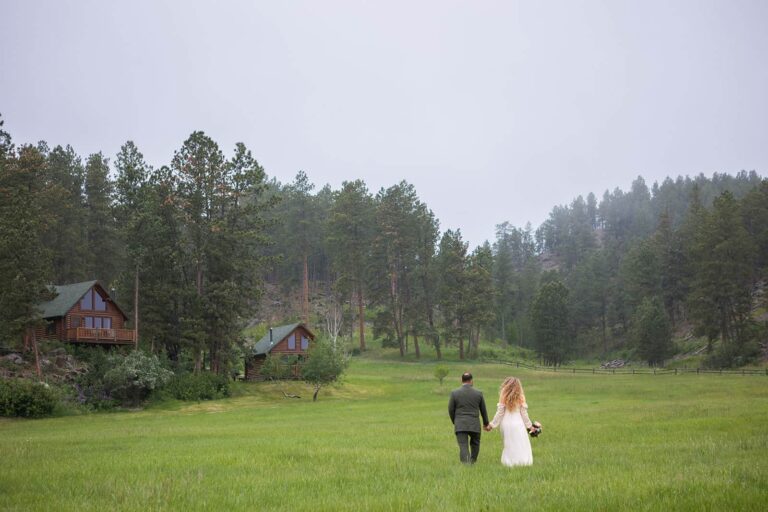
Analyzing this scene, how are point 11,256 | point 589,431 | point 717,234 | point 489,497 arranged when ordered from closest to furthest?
point 489,497 → point 589,431 → point 11,256 → point 717,234

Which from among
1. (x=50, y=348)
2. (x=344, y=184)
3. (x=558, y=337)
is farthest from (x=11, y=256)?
(x=558, y=337)

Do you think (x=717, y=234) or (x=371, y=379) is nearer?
(x=371, y=379)

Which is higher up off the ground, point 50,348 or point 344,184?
point 344,184

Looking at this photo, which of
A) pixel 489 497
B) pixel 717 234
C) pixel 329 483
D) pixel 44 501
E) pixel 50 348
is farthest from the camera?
pixel 717 234

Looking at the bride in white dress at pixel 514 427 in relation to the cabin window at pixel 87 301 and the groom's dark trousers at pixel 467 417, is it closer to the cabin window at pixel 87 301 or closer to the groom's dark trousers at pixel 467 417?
the groom's dark trousers at pixel 467 417

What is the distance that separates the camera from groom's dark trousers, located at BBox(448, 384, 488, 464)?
12930mm

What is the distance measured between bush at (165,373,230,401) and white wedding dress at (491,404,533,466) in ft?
140

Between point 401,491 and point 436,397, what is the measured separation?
140 feet

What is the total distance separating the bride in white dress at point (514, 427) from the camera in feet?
40.1

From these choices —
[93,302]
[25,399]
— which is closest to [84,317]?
[93,302]

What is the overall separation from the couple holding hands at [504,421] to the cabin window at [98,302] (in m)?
48.8

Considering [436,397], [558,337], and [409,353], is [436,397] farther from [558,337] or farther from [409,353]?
[558,337]

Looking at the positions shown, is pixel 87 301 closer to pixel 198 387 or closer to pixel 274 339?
Result: pixel 198 387

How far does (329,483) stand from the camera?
10781 mm
